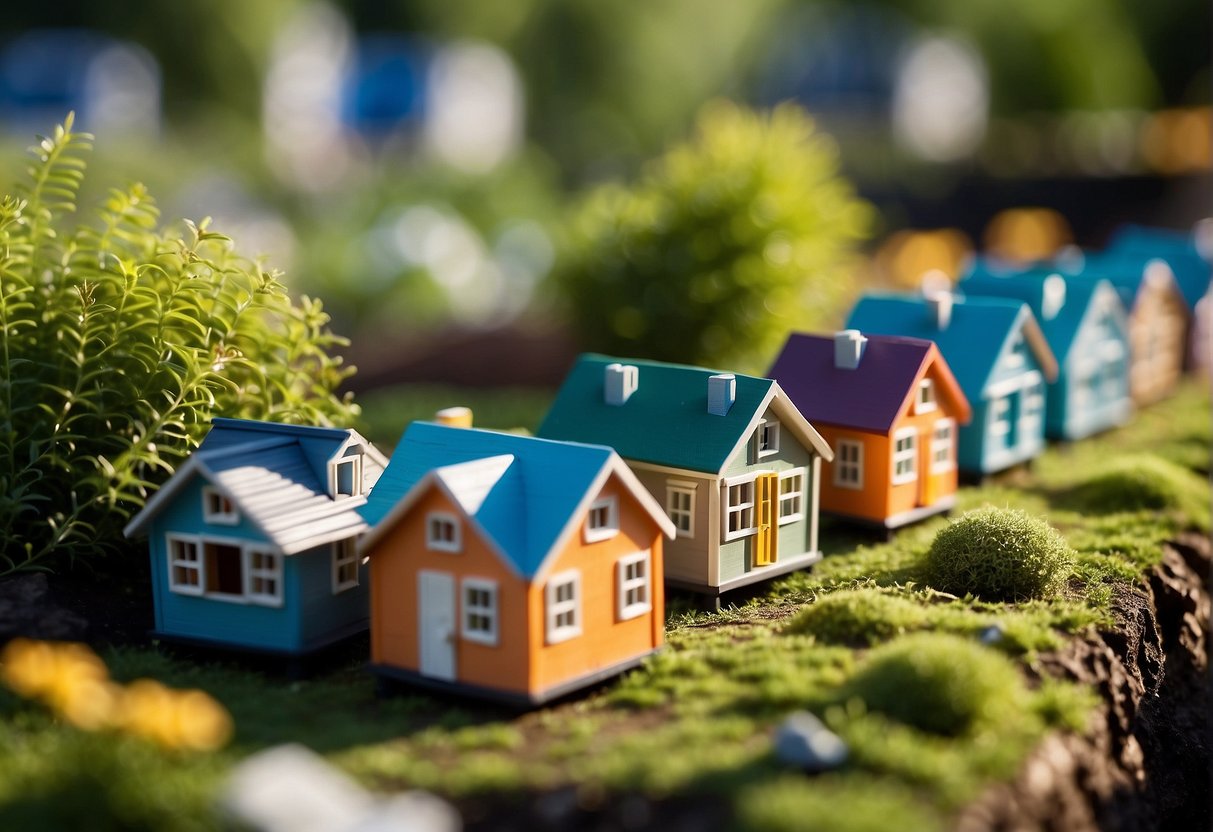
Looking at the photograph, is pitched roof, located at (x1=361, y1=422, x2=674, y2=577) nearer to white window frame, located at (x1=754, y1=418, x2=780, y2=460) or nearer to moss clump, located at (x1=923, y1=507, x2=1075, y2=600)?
white window frame, located at (x1=754, y1=418, x2=780, y2=460)

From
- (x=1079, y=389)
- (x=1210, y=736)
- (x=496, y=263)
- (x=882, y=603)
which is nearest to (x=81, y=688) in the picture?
(x=882, y=603)

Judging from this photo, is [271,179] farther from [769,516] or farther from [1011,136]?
[769,516]

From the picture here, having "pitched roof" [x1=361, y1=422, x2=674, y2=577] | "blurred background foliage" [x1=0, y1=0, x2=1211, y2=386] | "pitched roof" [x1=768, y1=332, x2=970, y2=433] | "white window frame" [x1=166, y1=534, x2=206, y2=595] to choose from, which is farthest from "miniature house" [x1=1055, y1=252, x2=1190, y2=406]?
"white window frame" [x1=166, y1=534, x2=206, y2=595]

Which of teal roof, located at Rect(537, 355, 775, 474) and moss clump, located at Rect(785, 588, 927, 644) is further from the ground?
teal roof, located at Rect(537, 355, 775, 474)

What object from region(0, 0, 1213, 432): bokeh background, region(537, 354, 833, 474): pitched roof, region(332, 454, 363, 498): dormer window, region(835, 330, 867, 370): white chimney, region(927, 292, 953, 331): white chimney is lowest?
region(332, 454, 363, 498): dormer window

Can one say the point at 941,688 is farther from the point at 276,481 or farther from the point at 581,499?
the point at 276,481

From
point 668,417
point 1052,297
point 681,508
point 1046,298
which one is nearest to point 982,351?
point 1046,298

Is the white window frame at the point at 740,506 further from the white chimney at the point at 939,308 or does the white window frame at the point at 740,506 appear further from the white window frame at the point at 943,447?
the white chimney at the point at 939,308

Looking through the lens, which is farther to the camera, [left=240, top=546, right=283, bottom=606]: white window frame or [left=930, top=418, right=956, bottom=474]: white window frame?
[left=930, top=418, right=956, bottom=474]: white window frame
